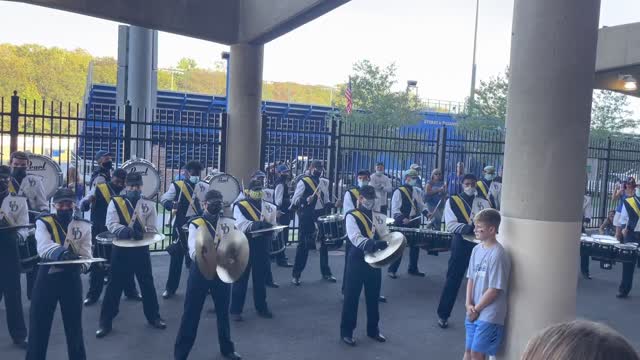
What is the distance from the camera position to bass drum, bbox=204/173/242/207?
11558 mm

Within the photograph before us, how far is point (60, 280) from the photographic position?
6633 millimetres

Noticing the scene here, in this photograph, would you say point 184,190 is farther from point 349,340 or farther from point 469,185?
point 469,185

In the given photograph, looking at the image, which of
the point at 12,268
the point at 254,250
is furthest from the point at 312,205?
the point at 12,268

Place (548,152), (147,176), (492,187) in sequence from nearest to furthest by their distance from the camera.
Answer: (548,152)
(147,176)
(492,187)

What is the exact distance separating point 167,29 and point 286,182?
429 cm

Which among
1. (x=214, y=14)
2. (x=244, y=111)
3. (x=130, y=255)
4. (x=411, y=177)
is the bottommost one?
(x=130, y=255)

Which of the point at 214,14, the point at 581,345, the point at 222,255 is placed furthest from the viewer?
the point at 214,14

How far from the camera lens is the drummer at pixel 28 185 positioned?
9.68 meters

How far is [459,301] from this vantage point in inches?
445

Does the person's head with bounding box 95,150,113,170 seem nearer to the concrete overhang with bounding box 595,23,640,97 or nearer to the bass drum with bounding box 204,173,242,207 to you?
the bass drum with bounding box 204,173,242,207

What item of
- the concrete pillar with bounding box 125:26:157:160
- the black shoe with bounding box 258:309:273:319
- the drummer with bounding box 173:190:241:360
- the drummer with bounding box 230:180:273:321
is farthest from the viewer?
the concrete pillar with bounding box 125:26:157:160

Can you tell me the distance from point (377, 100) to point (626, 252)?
20789mm

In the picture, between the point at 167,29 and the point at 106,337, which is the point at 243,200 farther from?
the point at 167,29

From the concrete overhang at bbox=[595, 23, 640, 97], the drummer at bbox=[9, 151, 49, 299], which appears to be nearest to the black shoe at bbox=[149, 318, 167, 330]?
the drummer at bbox=[9, 151, 49, 299]
